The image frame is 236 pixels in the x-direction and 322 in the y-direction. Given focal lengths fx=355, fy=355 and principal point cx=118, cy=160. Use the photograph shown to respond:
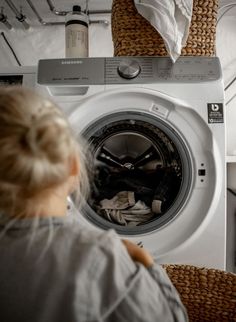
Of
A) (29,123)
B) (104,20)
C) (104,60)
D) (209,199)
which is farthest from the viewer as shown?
(104,20)

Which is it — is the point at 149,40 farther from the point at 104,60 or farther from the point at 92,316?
the point at 92,316

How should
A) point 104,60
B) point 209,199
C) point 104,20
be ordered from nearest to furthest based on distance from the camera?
point 209,199
point 104,60
point 104,20

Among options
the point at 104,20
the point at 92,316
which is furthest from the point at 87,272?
the point at 104,20

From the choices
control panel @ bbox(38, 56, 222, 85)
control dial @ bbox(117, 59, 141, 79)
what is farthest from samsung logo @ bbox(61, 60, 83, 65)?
control dial @ bbox(117, 59, 141, 79)

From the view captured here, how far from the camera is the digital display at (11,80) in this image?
1.44m

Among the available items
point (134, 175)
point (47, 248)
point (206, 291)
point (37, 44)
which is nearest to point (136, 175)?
point (134, 175)

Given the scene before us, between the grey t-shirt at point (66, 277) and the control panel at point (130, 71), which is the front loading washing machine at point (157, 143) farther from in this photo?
the grey t-shirt at point (66, 277)

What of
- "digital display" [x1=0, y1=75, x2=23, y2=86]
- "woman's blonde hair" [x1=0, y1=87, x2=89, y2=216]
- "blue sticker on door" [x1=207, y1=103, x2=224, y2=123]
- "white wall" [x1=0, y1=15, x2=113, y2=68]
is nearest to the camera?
"woman's blonde hair" [x1=0, y1=87, x2=89, y2=216]

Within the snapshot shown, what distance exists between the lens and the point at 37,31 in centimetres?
208

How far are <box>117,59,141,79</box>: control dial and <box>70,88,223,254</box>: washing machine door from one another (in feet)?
0.21

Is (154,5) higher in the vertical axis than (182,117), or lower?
higher

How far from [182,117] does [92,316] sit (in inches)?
31.1

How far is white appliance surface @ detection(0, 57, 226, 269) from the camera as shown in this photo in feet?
3.79

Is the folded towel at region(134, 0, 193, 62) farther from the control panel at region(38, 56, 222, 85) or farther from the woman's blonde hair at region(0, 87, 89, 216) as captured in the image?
the woman's blonde hair at region(0, 87, 89, 216)
